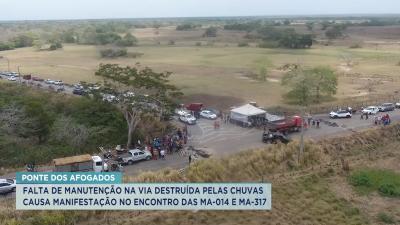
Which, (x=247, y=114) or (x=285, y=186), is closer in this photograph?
(x=285, y=186)

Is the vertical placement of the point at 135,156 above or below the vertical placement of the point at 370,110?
below

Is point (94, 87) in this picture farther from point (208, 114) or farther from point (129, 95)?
point (208, 114)

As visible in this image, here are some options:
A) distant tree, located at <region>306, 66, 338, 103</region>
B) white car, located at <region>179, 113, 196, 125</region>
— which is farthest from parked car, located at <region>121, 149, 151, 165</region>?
distant tree, located at <region>306, 66, 338, 103</region>

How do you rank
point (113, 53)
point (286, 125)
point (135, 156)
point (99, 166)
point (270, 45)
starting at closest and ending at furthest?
1. point (99, 166)
2. point (135, 156)
3. point (286, 125)
4. point (113, 53)
5. point (270, 45)

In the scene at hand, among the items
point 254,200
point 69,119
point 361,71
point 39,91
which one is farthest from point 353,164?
point 361,71

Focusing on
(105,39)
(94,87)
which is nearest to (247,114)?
(94,87)

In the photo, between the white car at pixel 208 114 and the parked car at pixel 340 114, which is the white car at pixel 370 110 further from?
the white car at pixel 208 114

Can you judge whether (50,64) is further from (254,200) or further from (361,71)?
(254,200)

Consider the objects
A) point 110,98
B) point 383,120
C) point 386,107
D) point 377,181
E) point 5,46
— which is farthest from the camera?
point 5,46
